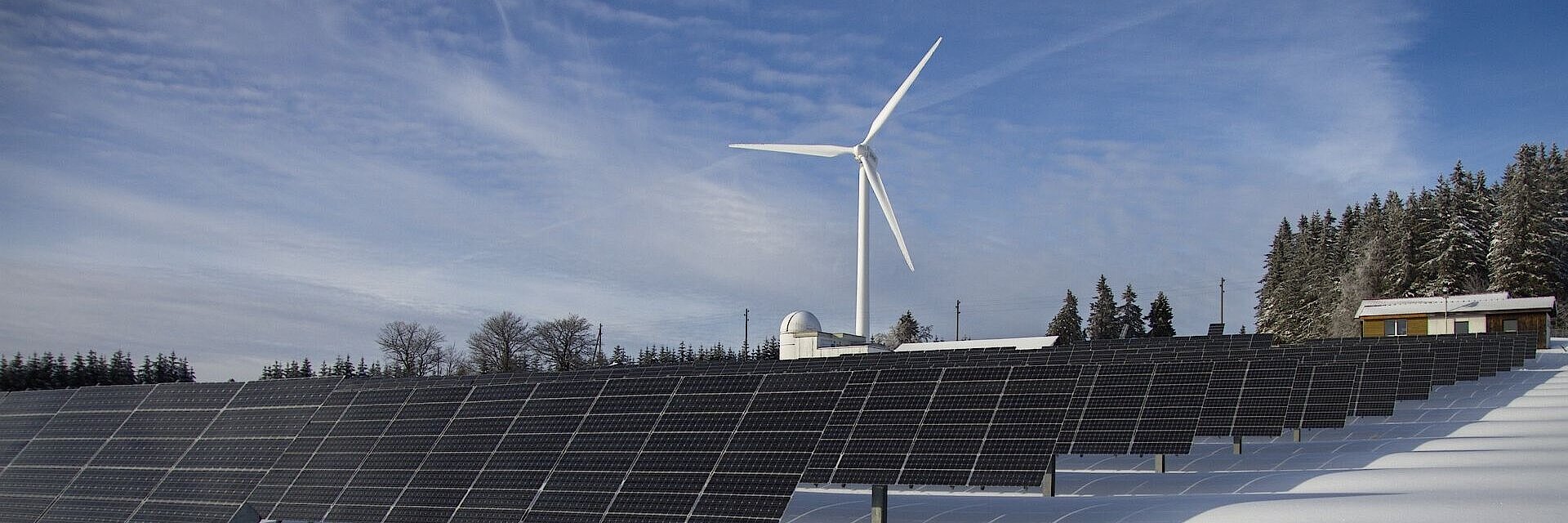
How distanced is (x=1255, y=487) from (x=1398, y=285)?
8731cm

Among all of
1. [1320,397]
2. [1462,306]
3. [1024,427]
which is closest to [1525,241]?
[1462,306]

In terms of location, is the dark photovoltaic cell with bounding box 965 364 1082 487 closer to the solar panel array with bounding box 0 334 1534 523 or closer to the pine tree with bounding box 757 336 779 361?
the solar panel array with bounding box 0 334 1534 523

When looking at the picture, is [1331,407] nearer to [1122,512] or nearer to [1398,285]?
[1122,512]

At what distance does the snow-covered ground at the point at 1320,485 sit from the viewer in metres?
20.0

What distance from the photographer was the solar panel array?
18.5 metres

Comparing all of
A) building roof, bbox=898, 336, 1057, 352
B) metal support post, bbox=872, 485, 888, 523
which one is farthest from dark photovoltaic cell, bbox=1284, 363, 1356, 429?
building roof, bbox=898, 336, 1057, 352

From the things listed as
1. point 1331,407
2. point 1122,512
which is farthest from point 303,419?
point 1331,407

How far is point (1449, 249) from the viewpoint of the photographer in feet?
321

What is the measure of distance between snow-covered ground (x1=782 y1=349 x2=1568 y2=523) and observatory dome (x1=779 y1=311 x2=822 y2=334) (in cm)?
4131

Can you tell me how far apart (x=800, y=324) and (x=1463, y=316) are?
43.5 meters

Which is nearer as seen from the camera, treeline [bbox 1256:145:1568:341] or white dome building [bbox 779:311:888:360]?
white dome building [bbox 779:311:888:360]

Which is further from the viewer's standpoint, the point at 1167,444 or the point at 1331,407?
the point at 1331,407

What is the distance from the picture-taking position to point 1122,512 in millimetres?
20656

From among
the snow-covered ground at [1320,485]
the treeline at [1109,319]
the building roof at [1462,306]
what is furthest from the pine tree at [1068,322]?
the snow-covered ground at [1320,485]
